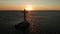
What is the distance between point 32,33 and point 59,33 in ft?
3.05

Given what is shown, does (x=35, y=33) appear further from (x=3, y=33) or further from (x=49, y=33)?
(x=3, y=33)

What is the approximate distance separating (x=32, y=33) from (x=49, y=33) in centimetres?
62

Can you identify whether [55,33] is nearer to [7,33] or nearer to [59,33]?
[59,33]

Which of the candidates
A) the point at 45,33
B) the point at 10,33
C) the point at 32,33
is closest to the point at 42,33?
the point at 45,33

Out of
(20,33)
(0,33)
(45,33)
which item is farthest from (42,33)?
(0,33)

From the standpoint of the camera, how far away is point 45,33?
4.16m

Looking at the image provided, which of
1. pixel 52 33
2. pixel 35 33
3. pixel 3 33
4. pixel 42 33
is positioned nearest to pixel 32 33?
pixel 35 33

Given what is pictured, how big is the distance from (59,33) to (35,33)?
0.84 m

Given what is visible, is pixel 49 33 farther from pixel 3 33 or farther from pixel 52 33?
pixel 3 33

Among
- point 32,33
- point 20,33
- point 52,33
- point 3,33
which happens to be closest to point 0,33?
point 3,33

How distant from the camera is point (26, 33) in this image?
13.4ft

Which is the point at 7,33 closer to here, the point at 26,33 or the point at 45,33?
the point at 26,33

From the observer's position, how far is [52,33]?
4.16 meters

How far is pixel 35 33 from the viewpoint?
3.96 meters
